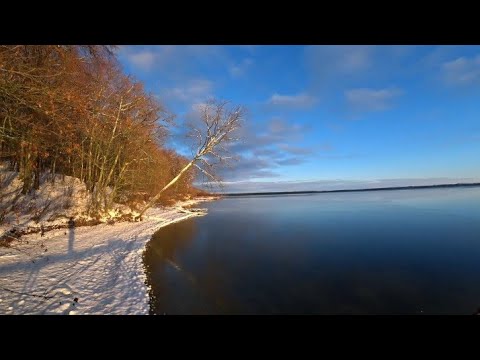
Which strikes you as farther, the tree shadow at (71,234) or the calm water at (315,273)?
the tree shadow at (71,234)

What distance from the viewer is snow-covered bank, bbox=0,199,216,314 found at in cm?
518

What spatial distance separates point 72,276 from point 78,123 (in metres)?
4.43

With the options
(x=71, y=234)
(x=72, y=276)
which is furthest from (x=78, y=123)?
(x=71, y=234)

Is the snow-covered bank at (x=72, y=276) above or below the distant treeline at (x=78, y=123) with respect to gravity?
below

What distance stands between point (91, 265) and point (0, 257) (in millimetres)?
3262

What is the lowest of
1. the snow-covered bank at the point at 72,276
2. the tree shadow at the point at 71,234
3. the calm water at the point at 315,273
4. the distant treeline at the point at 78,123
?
the calm water at the point at 315,273

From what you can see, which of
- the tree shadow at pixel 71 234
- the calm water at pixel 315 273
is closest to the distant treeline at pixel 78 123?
the tree shadow at pixel 71 234

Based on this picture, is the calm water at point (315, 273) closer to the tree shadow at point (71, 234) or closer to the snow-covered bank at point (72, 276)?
the snow-covered bank at point (72, 276)

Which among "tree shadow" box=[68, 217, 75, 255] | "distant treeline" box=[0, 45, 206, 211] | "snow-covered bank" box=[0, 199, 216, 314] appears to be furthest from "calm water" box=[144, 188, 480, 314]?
"distant treeline" box=[0, 45, 206, 211]

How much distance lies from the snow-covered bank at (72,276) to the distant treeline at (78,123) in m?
3.42

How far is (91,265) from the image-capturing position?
786cm

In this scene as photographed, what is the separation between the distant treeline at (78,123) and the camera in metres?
5.12
